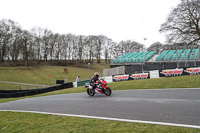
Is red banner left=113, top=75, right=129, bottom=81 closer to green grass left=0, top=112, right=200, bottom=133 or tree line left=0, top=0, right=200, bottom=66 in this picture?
tree line left=0, top=0, right=200, bottom=66

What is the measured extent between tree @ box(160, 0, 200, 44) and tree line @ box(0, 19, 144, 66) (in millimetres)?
29813

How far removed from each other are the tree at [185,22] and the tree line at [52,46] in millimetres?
29813

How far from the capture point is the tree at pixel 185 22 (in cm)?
2587

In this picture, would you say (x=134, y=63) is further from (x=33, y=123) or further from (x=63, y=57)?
(x=63, y=57)

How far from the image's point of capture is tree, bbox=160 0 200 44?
25.9 m

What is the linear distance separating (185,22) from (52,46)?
50363 mm

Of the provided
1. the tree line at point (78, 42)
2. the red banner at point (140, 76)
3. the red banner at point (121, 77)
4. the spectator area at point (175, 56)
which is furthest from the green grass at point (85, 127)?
the tree line at point (78, 42)

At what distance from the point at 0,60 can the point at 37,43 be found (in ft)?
45.2

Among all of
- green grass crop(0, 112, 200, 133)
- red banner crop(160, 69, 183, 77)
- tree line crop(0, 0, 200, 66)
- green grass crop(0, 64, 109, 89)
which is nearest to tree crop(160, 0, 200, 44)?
tree line crop(0, 0, 200, 66)

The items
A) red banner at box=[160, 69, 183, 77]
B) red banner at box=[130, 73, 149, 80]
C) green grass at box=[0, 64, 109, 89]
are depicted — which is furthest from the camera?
green grass at box=[0, 64, 109, 89]

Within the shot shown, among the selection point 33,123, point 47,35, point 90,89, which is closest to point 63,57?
point 47,35

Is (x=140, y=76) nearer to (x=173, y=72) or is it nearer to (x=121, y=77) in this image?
(x=121, y=77)

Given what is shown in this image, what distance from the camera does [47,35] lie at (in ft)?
209

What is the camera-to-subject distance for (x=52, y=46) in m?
64.1
